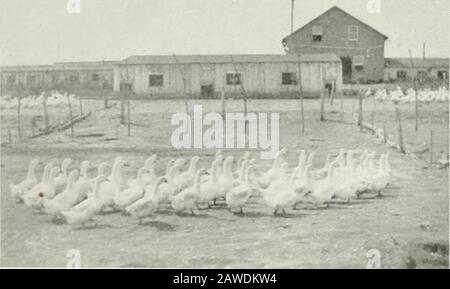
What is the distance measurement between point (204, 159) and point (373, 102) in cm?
235

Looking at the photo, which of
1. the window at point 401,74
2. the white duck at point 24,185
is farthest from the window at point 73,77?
the window at point 401,74

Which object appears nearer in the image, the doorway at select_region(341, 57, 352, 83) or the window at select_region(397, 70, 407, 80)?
the doorway at select_region(341, 57, 352, 83)

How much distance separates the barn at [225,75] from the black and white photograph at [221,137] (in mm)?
19

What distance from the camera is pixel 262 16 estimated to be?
22.7 feet

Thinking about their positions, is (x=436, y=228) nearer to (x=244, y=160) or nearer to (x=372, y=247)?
(x=372, y=247)

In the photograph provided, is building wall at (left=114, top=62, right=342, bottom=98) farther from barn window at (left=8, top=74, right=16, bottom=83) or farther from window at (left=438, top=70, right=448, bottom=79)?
window at (left=438, top=70, right=448, bottom=79)

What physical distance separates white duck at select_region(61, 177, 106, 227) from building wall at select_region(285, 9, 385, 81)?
288cm


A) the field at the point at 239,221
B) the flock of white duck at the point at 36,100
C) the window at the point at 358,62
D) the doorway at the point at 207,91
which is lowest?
the field at the point at 239,221

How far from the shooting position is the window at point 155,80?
7.40m

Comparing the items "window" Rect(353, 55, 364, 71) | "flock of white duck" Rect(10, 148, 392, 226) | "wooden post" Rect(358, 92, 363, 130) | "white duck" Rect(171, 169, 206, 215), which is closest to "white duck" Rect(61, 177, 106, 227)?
"flock of white duck" Rect(10, 148, 392, 226)

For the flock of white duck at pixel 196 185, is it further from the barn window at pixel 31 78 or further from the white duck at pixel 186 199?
the barn window at pixel 31 78

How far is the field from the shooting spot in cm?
586
